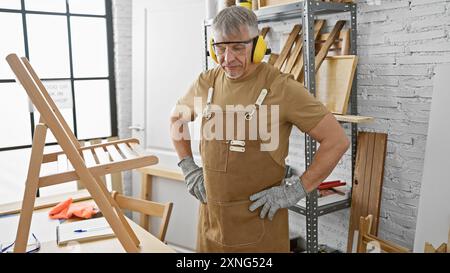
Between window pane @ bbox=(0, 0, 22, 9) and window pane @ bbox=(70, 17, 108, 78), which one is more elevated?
window pane @ bbox=(0, 0, 22, 9)

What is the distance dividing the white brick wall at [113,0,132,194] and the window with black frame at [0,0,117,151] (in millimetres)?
84

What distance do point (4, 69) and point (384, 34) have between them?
8.77 feet

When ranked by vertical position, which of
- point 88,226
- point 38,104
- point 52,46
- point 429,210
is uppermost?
point 52,46

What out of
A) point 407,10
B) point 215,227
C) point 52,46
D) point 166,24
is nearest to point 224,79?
point 215,227

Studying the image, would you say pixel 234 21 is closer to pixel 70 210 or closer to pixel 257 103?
pixel 257 103

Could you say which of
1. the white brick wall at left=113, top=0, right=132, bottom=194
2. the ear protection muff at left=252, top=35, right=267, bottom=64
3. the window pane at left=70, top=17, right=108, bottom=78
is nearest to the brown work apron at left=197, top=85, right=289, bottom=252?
the ear protection muff at left=252, top=35, right=267, bottom=64

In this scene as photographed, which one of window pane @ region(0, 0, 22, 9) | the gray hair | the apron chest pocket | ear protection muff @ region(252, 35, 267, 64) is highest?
window pane @ region(0, 0, 22, 9)

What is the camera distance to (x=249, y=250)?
160 cm

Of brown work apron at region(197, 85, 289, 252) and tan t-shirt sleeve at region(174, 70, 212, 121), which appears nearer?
brown work apron at region(197, 85, 289, 252)

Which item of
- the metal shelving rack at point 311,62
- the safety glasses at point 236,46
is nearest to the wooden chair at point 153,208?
the metal shelving rack at point 311,62

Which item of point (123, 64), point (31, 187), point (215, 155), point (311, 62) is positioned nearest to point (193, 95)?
point (215, 155)

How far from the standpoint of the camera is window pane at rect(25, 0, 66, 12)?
2.92 meters

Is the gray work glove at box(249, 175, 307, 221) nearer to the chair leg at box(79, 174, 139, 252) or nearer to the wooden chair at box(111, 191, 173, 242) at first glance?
the chair leg at box(79, 174, 139, 252)
